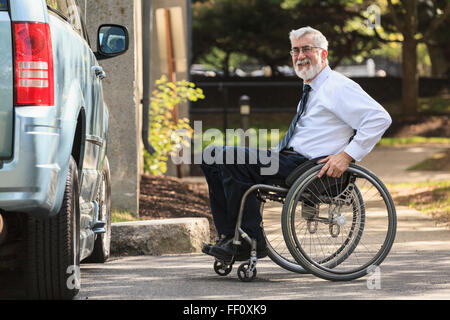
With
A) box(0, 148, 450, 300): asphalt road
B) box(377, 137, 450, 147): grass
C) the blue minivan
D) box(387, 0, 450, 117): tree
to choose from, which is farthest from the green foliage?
box(387, 0, 450, 117): tree

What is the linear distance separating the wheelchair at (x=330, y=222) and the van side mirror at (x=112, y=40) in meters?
1.45

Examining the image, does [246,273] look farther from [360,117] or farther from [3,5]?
[3,5]

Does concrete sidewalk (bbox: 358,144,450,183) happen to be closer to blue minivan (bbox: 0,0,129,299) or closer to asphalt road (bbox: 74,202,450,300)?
asphalt road (bbox: 74,202,450,300)

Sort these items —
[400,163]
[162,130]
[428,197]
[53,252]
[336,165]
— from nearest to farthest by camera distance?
[53,252] < [336,165] < [428,197] < [162,130] < [400,163]

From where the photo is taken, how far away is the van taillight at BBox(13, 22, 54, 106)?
469 cm

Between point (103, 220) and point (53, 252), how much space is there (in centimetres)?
216

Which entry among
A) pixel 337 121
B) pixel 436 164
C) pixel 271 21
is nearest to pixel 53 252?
pixel 337 121

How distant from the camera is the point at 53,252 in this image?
5.02 metres

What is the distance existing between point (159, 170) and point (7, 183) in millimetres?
7940

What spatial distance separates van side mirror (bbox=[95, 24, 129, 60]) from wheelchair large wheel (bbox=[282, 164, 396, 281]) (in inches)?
66.1

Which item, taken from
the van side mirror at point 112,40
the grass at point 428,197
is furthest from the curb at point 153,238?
the grass at point 428,197

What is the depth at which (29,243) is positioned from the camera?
16.3 ft

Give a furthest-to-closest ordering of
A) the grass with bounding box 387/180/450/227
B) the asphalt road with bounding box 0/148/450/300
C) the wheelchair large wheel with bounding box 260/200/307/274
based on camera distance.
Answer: the grass with bounding box 387/180/450/227, the wheelchair large wheel with bounding box 260/200/307/274, the asphalt road with bounding box 0/148/450/300

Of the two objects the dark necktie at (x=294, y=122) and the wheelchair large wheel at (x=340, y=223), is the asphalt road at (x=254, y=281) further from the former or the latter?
the dark necktie at (x=294, y=122)
